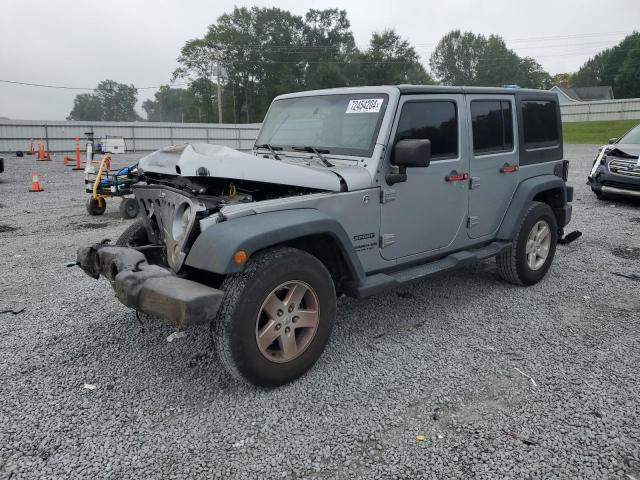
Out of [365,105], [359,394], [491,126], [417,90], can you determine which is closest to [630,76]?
[491,126]

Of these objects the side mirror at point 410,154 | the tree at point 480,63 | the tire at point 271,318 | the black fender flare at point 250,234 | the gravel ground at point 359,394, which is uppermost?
the tree at point 480,63

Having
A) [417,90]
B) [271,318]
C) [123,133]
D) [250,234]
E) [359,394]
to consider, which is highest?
[123,133]

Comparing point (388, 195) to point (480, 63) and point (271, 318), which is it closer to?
point (271, 318)

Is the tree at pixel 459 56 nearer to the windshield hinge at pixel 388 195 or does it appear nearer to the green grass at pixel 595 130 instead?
the green grass at pixel 595 130

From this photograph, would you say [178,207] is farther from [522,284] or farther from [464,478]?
[522,284]

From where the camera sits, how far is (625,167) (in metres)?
9.62

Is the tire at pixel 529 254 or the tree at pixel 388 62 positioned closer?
the tire at pixel 529 254

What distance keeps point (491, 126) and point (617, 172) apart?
6508mm

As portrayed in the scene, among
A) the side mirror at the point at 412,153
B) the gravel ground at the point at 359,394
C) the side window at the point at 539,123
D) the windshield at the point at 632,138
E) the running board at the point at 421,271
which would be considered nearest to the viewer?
the gravel ground at the point at 359,394

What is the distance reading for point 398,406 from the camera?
3.11m

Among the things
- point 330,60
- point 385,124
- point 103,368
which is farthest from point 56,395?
point 330,60

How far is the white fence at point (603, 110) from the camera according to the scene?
36547mm

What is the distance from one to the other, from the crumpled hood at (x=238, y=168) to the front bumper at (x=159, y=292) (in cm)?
68

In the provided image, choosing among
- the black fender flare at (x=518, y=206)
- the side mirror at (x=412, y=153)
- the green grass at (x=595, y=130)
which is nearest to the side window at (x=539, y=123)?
the black fender flare at (x=518, y=206)
